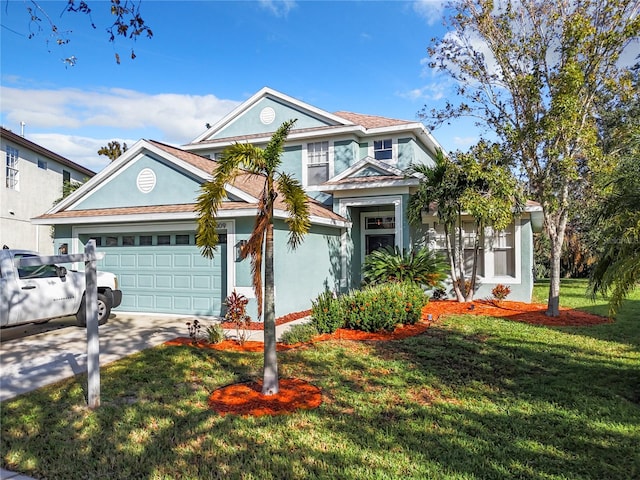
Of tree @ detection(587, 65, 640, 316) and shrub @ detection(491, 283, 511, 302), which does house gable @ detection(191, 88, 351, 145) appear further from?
tree @ detection(587, 65, 640, 316)

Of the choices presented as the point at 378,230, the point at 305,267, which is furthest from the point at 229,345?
the point at 378,230

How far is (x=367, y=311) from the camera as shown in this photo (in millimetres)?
9250

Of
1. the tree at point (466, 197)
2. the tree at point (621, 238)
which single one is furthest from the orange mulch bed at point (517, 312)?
the tree at point (621, 238)

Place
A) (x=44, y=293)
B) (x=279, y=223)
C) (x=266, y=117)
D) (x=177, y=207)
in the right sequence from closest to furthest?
1. (x=44, y=293)
2. (x=279, y=223)
3. (x=177, y=207)
4. (x=266, y=117)

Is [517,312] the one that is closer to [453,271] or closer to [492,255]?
[453,271]

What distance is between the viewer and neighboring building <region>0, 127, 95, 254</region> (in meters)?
18.5

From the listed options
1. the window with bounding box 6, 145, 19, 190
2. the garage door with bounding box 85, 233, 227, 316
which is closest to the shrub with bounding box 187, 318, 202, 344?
the garage door with bounding box 85, 233, 227, 316

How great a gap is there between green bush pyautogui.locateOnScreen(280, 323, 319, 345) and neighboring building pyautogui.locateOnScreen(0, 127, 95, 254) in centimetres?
1453

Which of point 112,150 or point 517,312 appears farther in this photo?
point 112,150

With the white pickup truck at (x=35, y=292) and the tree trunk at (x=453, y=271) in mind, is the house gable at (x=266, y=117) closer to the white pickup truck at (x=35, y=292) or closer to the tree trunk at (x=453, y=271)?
the tree trunk at (x=453, y=271)

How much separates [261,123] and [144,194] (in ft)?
22.3

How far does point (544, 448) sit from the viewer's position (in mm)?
4074

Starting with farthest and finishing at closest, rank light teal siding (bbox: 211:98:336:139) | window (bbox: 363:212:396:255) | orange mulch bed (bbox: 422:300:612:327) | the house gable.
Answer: light teal siding (bbox: 211:98:336:139), the house gable, window (bbox: 363:212:396:255), orange mulch bed (bbox: 422:300:612:327)

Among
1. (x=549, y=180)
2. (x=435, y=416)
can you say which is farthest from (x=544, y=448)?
(x=549, y=180)
